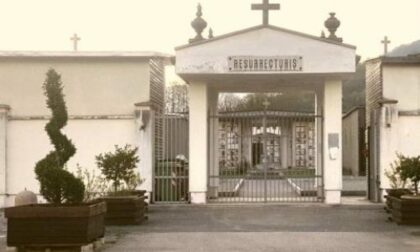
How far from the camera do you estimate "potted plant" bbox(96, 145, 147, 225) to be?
17.5 meters

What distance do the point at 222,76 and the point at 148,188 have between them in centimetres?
369

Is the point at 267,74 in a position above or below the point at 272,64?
below

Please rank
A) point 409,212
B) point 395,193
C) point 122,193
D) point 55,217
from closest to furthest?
1. point 55,217
2. point 409,212
3. point 395,193
4. point 122,193

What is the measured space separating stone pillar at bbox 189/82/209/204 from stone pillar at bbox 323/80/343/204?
10.9 feet

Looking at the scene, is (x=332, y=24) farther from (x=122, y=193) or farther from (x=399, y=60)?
(x=122, y=193)

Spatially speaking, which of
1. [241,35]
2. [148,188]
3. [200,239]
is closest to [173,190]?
[148,188]

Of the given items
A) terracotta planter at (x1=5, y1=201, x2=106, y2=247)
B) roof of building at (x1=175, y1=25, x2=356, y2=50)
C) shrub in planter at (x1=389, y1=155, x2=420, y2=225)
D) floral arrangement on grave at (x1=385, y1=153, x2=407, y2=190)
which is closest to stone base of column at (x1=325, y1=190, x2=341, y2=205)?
floral arrangement on grave at (x1=385, y1=153, x2=407, y2=190)

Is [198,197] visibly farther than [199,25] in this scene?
No

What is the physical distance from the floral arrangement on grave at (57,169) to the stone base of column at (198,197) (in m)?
9.37

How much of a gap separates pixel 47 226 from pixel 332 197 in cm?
1176

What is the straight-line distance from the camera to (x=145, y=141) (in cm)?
2233

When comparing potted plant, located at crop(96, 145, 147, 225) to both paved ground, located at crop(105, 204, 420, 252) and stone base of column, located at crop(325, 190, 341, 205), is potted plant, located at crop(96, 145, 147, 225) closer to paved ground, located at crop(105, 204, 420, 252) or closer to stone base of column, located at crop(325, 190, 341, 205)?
paved ground, located at crop(105, 204, 420, 252)

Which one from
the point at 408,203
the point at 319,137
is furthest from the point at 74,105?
the point at 408,203

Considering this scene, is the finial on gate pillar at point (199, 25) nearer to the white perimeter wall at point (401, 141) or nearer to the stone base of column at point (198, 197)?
the stone base of column at point (198, 197)
